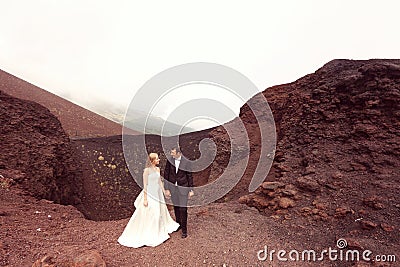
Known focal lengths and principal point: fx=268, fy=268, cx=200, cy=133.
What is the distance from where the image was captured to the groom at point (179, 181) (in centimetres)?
560

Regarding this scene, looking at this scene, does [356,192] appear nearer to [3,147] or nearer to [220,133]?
[220,133]

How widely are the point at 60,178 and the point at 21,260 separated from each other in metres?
6.85

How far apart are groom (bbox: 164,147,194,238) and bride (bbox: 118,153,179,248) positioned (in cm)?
27

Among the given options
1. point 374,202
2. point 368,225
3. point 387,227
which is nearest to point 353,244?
point 368,225

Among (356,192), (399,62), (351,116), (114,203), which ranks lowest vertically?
(114,203)

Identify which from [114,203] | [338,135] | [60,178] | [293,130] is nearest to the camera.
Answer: [338,135]

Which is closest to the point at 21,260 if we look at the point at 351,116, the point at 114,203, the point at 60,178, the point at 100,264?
the point at 100,264

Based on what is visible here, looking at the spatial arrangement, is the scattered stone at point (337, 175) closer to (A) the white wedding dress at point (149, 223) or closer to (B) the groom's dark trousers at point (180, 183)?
(B) the groom's dark trousers at point (180, 183)

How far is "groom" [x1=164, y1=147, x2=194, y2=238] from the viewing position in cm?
560

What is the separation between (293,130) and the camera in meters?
10.4

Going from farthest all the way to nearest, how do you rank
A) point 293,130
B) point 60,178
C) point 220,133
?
point 220,133 < point 60,178 < point 293,130

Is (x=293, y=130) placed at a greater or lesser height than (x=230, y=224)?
greater

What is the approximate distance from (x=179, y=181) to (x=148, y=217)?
0.99 m

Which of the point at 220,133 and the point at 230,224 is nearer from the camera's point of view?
the point at 230,224
